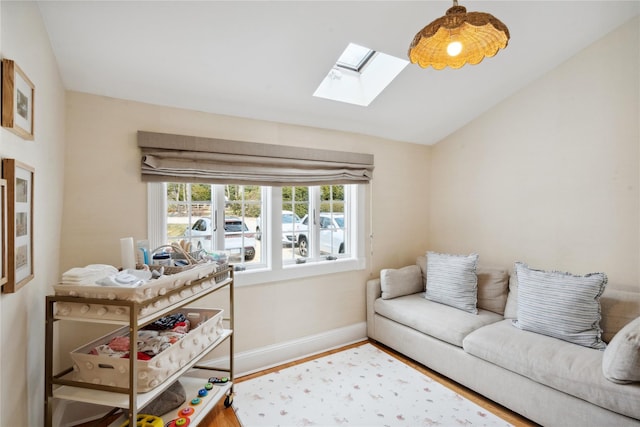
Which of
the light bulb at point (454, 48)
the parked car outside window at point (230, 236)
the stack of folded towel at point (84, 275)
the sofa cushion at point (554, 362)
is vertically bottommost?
the sofa cushion at point (554, 362)

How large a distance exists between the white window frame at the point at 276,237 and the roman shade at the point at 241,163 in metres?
0.15

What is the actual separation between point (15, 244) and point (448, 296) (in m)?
2.85

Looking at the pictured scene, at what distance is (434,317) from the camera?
8.29 ft

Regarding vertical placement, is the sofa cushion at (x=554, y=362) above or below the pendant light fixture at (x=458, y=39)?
below

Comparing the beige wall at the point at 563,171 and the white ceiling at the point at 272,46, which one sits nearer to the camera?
the white ceiling at the point at 272,46

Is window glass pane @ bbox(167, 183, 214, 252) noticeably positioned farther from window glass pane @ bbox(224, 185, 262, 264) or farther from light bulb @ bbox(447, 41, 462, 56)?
light bulb @ bbox(447, 41, 462, 56)

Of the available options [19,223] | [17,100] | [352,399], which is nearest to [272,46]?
[17,100]

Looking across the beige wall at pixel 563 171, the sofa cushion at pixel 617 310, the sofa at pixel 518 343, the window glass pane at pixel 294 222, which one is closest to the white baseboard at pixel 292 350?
the sofa at pixel 518 343

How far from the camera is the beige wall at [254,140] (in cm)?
193

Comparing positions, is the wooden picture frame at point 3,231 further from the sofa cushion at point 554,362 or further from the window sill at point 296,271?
the sofa cushion at point 554,362

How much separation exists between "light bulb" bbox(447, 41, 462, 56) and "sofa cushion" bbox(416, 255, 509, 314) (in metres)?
2.07

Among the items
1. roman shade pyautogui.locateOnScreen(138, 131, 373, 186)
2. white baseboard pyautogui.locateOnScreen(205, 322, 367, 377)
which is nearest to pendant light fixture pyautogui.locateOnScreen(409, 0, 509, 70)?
roman shade pyautogui.locateOnScreen(138, 131, 373, 186)

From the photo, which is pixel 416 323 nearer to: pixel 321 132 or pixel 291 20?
pixel 321 132

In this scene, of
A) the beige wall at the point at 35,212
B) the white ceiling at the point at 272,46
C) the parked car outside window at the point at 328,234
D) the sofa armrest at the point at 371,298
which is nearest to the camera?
the beige wall at the point at 35,212
